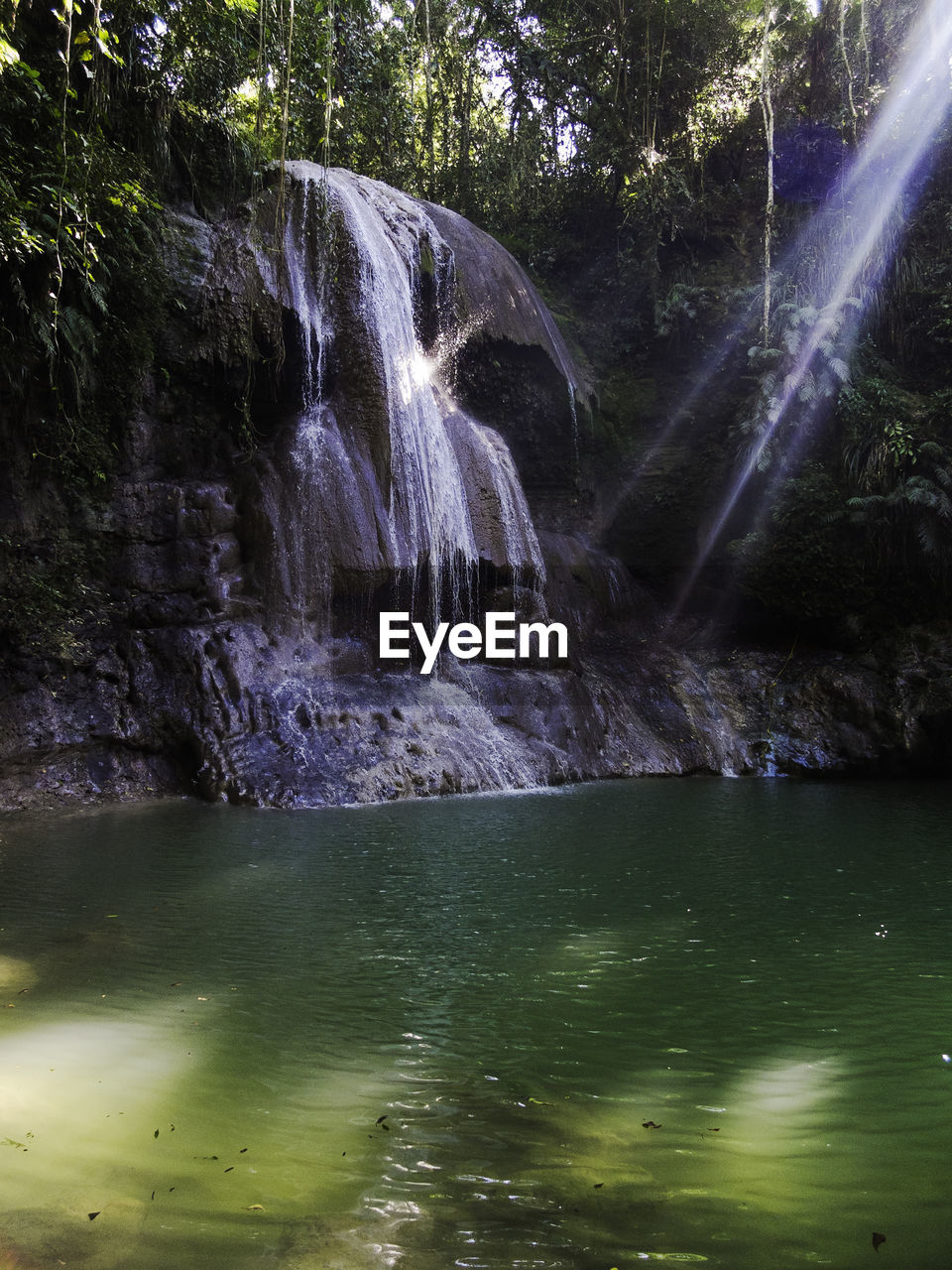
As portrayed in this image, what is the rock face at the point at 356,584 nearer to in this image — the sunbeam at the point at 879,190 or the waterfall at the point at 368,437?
the waterfall at the point at 368,437

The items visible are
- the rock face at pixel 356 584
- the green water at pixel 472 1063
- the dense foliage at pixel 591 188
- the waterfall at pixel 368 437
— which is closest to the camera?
the green water at pixel 472 1063

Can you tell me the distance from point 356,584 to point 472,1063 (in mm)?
8449

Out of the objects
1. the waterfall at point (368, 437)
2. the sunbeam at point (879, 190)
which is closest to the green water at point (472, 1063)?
the waterfall at point (368, 437)

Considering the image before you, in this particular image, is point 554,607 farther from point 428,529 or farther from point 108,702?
point 108,702

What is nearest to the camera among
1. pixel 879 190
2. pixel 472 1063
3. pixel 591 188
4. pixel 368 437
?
pixel 472 1063

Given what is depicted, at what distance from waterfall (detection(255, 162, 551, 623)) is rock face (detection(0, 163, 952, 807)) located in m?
0.04

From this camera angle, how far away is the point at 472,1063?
2672 millimetres

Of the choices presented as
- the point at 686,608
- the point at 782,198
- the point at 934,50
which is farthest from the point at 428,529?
the point at 934,50

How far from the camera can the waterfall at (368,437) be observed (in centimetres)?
1076

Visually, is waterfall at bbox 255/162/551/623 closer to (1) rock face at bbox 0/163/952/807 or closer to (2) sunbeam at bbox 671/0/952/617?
(1) rock face at bbox 0/163/952/807

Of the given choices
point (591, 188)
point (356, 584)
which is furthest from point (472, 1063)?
point (591, 188)

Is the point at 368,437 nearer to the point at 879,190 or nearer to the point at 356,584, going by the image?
the point at 356,584

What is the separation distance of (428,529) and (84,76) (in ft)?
21.3

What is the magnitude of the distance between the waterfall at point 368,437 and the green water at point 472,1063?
567cm
